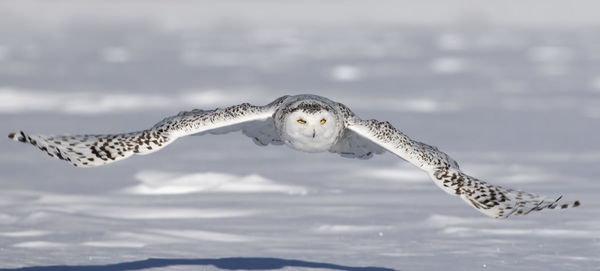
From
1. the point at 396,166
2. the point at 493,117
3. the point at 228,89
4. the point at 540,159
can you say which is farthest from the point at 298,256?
the point at 228,89

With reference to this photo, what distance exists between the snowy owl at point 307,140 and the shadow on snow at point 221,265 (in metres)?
2.39

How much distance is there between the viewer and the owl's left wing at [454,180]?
13.5 m

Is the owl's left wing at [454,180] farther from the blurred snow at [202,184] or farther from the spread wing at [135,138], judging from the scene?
the blurred snow at [202,184]

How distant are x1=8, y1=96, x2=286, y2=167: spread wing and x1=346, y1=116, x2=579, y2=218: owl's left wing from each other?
1.63m

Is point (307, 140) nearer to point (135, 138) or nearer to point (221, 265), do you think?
point (135, 138)

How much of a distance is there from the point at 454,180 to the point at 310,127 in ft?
6.84

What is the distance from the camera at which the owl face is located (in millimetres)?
14562

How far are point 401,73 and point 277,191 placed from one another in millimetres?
23268

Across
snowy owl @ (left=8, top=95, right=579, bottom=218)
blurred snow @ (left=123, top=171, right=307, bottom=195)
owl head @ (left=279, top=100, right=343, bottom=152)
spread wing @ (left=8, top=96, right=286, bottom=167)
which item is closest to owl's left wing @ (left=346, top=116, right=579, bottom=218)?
snowy owl @ (left=8, top=95, right=579, bottom=218)

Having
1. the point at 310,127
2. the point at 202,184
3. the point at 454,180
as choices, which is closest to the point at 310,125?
the point at 310,127

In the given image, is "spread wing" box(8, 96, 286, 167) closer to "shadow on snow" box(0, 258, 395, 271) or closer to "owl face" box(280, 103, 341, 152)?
"owl face" box(280, 103, 341, 152)

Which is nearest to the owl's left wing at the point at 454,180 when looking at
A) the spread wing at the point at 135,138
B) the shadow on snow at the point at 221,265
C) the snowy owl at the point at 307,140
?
the snowy owl at the point at 307,140

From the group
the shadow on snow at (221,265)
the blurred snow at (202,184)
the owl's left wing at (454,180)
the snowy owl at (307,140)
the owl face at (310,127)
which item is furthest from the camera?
the blurred snow at (202,184)

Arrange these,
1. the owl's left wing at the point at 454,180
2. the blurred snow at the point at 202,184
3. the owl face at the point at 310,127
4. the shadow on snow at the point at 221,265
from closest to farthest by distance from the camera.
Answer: the owl's left wing at the point at 454,180 → the owl face at the point at 310,127 → the shadow on snow at the point at 221,265 → the blurred snow at the point at 202,184
